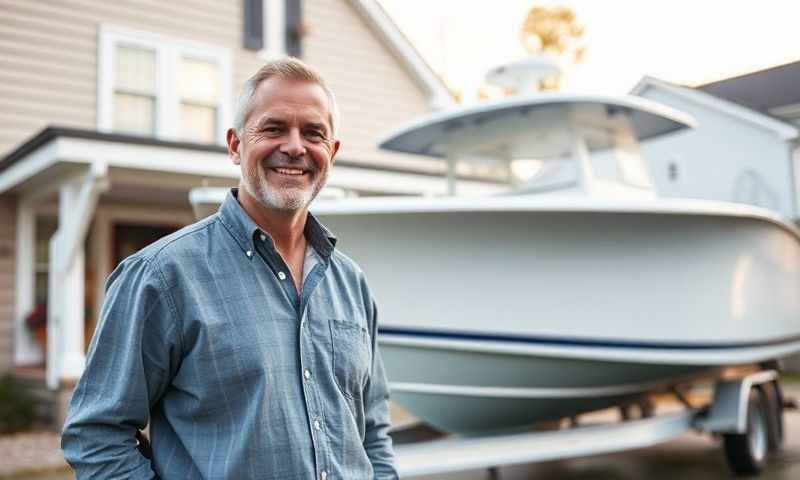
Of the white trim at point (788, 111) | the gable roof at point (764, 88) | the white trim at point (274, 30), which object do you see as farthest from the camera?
the gable roof at point (764, 88)

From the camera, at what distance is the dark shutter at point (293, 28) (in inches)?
451

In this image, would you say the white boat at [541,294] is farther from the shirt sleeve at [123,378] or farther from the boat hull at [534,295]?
the shirt sleeve at [123,378]

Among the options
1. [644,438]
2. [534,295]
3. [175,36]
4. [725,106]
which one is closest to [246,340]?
[534,295]

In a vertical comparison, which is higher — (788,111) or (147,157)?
(788,111)

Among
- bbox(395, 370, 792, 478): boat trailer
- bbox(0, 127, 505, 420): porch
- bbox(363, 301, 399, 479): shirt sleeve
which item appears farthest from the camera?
bbox(0, 127, 505, 420): porch

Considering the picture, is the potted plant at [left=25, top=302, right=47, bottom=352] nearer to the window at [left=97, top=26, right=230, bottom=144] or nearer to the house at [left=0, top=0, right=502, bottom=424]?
the house at [left=0, top=0, right=502, bottom=424]

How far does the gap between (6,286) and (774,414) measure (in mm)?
7949

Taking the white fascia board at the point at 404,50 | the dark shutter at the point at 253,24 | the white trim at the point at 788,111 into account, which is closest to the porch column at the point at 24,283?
the dark shutter at the point at 253,24

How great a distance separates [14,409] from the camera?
27.3 ft

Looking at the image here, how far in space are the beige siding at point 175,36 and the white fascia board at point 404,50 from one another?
129 mm

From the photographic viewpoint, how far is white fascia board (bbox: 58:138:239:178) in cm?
753

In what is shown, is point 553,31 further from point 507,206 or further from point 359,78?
point 507,206

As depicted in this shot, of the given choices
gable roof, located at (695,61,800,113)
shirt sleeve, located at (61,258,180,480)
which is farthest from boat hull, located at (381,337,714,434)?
gable roof, located at (695,61,800,113)

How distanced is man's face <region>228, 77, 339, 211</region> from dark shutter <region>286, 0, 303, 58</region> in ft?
32.7
